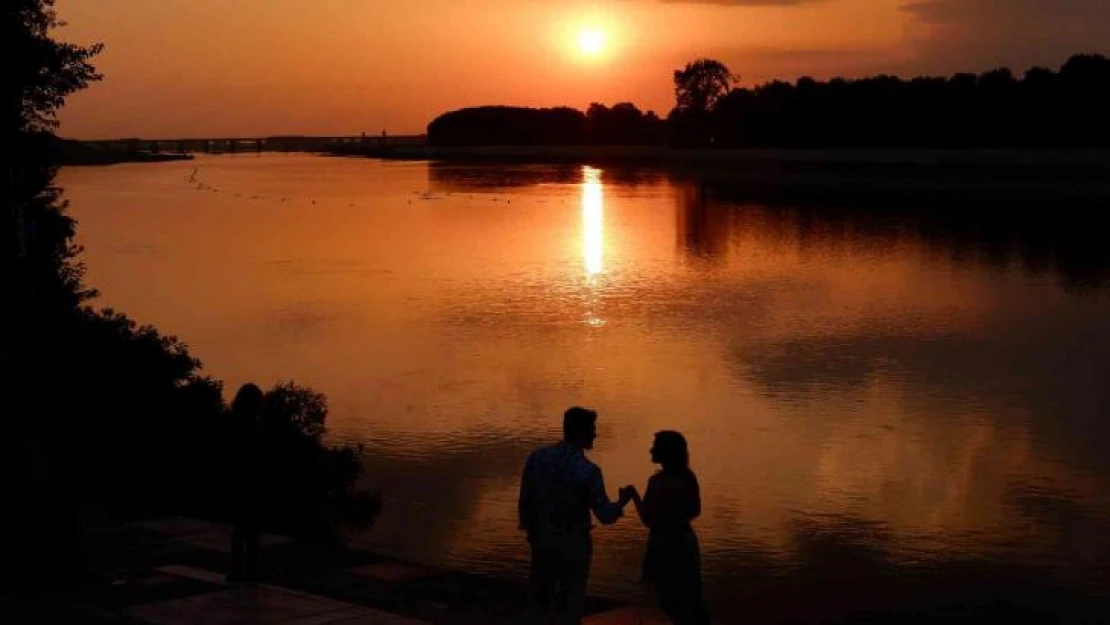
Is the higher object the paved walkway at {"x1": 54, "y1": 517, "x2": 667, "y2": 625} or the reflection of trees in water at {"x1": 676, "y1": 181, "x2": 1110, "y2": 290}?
the paved walkway at {"x1": 54, "y1": 517, "x2": 667, "y2": 625}

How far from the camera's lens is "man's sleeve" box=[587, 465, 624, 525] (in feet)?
32.6

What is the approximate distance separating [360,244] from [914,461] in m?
47.8

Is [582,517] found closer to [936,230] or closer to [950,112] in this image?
[936,230]

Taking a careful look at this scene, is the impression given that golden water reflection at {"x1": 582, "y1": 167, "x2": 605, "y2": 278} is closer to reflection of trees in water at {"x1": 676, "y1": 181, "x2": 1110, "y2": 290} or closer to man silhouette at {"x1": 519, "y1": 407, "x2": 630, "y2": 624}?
reflection of trees in water at {"x1": 676, "y1": 181, "x2": 1110, "y2": 290}

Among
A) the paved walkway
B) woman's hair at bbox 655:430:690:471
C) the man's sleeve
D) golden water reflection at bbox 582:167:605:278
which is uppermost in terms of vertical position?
woman's hair at bbox 655:430:690:471

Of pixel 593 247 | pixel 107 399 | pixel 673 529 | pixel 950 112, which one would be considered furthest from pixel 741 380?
pixel 950 112

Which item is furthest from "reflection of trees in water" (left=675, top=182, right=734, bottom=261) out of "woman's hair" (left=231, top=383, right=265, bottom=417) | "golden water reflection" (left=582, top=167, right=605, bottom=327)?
"woman's hair" (left=231, top=383, right=265, bottom=417)

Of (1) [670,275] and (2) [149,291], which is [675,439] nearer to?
(2) [149,291]

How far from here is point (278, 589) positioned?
41.8 feet

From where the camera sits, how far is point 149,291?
47.1 metres

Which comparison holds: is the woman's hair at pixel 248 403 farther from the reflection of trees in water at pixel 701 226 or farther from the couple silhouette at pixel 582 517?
the reflection of trees in water at pixel 701 226

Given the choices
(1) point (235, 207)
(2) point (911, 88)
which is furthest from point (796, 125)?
(1) point (235, 207)

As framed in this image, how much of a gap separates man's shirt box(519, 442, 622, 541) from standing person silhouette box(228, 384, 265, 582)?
391cm

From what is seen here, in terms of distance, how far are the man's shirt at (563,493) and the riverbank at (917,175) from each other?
94.4 meters
